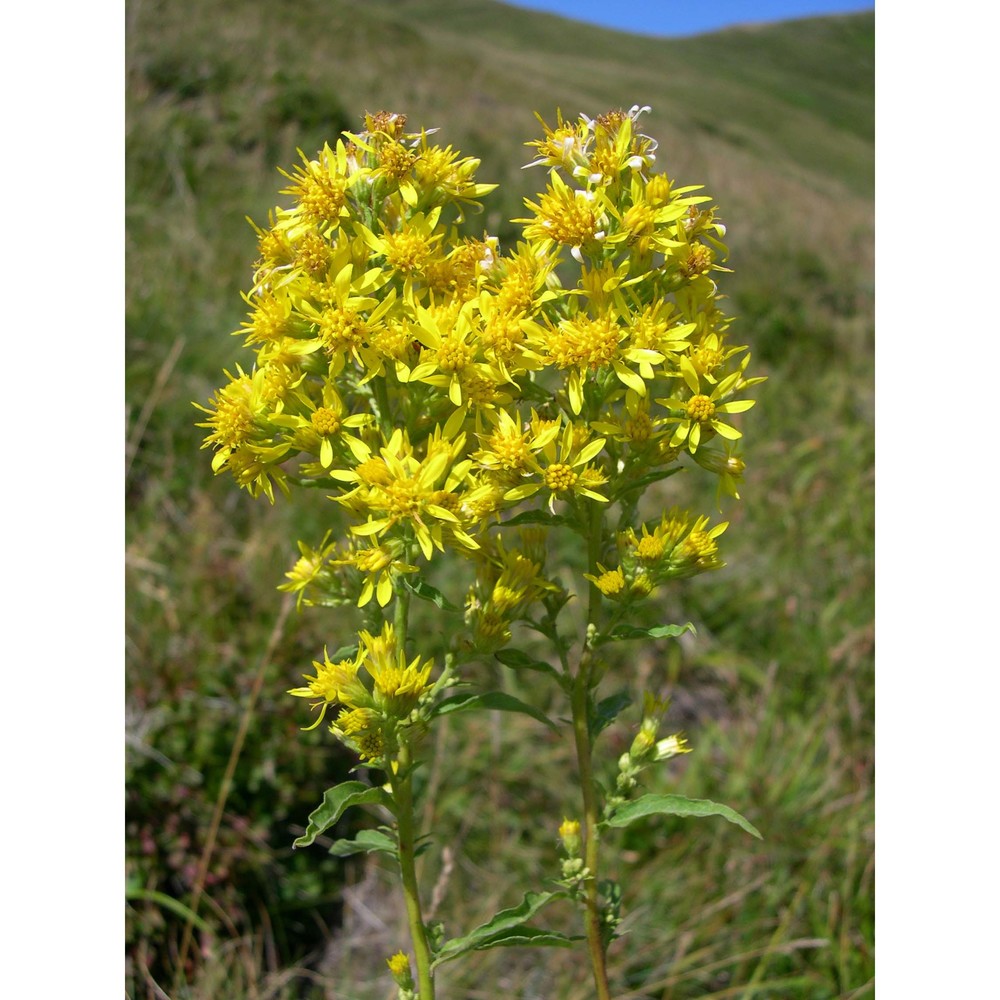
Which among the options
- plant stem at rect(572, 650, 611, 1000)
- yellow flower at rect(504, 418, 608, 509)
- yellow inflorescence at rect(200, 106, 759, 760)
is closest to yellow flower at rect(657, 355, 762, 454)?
yellow inflorescence at rect(200, 106, 759, 760)

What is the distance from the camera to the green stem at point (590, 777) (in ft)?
4.58

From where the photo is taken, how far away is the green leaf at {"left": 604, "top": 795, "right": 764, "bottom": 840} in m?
1.29

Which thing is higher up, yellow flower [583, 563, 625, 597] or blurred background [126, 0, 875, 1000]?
yellow flower [583, 563, 625, 597]

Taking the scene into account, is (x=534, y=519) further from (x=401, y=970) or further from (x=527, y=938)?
(x=401, y=970)

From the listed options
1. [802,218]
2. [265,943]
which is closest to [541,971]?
[265,943]

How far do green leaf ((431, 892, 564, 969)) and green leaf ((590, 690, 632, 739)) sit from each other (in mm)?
269

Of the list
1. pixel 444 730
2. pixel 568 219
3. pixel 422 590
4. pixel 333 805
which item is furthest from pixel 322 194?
pixel 444 730

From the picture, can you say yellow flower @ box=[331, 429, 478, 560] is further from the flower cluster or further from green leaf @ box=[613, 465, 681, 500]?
green leaf @ box=[613, 465, 681, 500]

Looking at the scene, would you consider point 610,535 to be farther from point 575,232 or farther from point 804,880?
point 804,880

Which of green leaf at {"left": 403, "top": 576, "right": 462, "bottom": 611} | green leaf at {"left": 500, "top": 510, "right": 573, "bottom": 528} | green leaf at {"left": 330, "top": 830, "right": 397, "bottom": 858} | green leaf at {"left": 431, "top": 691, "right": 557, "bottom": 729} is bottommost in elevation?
green leaf at {"left": 330, "top": 830, "right": 397, "bottom": 858}

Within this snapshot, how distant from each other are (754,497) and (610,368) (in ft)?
12.5

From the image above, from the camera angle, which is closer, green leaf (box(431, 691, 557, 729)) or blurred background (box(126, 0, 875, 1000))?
green leaf (box(431, 691, 557, 729))

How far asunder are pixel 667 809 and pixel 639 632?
0.27 meters

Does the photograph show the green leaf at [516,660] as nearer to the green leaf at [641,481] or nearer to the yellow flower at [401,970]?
the green leaf at [641,481]
